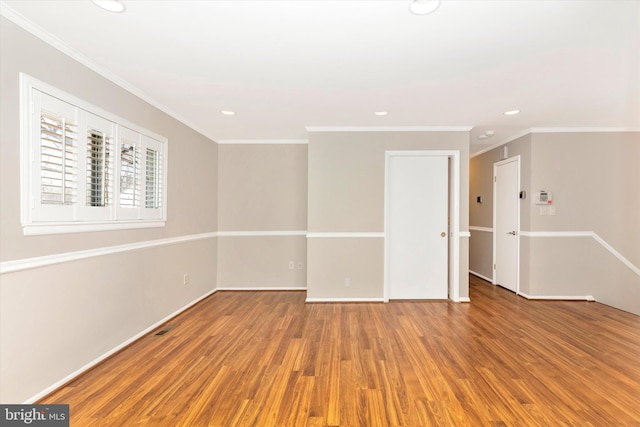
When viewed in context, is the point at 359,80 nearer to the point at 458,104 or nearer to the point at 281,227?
the point at 458,104

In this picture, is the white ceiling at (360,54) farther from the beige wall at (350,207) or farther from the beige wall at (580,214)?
the beige wall at (580,214)

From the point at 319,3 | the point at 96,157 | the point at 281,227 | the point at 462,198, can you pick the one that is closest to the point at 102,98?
the point at 96,157

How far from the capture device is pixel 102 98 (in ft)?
8.63

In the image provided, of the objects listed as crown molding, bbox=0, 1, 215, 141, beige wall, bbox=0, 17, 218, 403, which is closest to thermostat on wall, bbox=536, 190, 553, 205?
beige wall, bbox=0, 17, 218, 403

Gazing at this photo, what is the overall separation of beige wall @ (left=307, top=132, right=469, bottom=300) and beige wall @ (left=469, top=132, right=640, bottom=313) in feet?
3.96

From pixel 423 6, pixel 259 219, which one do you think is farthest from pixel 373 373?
pixel 259 219

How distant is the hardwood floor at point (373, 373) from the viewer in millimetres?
1952

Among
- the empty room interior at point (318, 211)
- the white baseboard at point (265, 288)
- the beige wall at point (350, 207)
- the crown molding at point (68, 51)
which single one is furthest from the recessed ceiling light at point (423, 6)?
the white baseboard at point (265, 288)

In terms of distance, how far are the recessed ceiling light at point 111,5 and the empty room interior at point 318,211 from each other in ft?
0.07

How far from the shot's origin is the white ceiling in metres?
1.88

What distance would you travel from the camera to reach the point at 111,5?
181cm

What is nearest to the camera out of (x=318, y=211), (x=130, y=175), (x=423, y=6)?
(x=423, y=6)

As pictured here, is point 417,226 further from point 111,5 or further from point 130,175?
point 111,5

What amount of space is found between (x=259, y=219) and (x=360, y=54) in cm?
343
